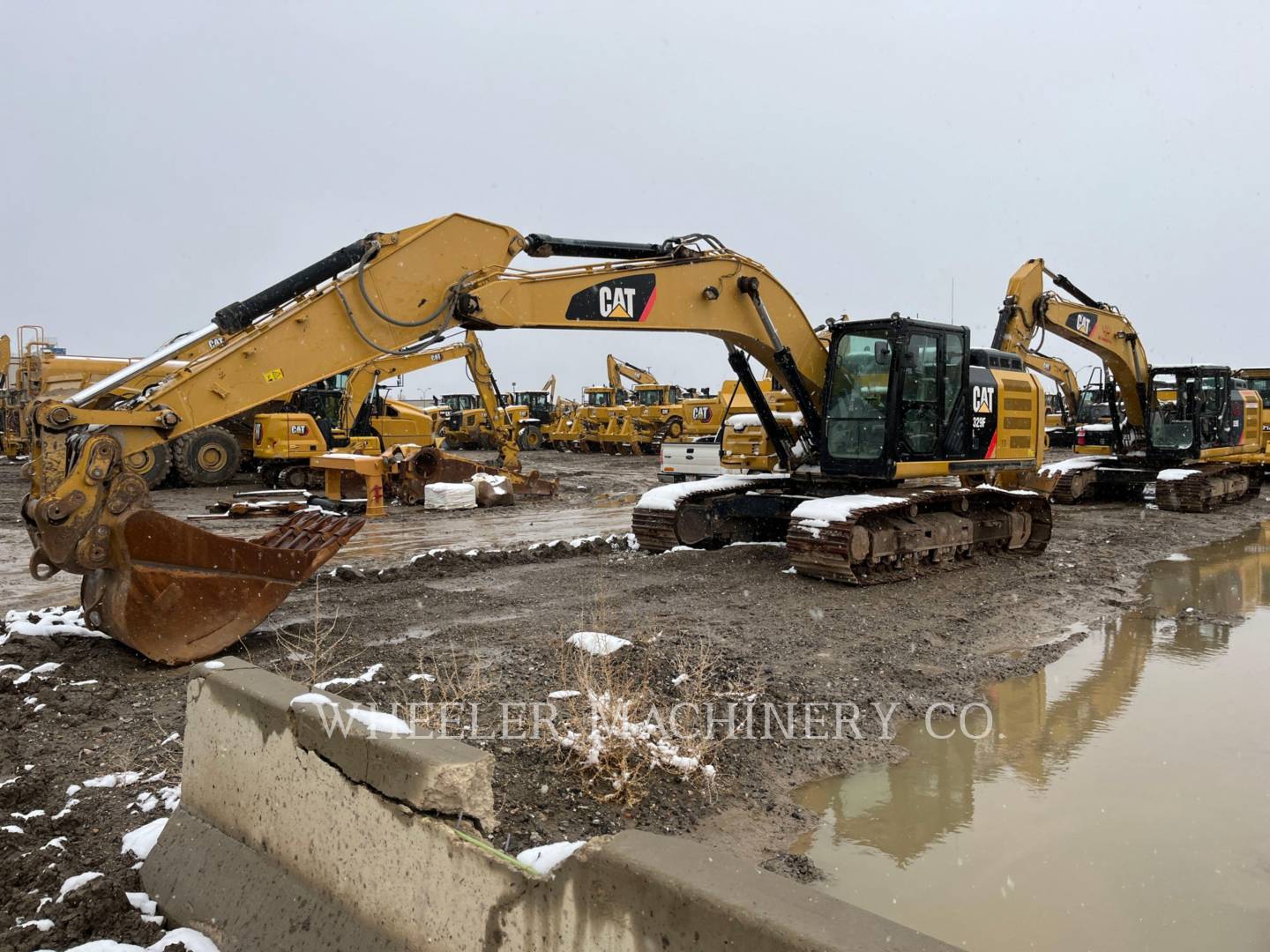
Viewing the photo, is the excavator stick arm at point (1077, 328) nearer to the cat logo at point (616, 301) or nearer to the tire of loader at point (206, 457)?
the cat logo at point (616, 301)

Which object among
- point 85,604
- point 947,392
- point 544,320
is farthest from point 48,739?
point 947,392

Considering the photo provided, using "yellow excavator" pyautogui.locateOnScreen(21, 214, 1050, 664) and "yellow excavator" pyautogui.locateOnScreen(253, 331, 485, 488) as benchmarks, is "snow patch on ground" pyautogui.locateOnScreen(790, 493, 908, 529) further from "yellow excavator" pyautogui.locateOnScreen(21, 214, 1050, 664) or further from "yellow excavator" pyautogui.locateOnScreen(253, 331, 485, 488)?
"yellow excavator" pyautogui.locateOnScreen(253, 331, 485, 488)

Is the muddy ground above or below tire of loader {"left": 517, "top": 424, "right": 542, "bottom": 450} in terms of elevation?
below

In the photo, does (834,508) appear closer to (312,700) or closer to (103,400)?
(312,700)

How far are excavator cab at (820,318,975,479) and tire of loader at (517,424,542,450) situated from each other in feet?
94.7

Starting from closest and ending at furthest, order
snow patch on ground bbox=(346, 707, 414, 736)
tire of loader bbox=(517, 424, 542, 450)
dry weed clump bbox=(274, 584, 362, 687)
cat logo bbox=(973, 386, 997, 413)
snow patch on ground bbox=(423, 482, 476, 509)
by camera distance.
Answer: snow patch on ground bbox=(346, 707, 414, 736), dry weed clump bbox=(274, 584, 362, 687), cat logo bbox=(973, 386, 997, 413), snow patch on ground bbox=(423, 482, 476, 509), tire of loader bbox=(517, 424, 542, 450)

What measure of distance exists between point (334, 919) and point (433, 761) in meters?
0.72

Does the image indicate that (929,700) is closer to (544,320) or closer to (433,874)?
(433,874)

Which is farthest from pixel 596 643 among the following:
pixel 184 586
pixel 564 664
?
pixel 184 586

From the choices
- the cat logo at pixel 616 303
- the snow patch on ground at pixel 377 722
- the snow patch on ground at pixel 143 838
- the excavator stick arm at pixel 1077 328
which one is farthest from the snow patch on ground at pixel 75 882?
the excavator stick arm at pixel 1077 328

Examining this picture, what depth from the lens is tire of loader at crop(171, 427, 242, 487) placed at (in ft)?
64.1

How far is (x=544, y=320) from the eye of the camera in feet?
27.1

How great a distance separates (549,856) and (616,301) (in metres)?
6.57

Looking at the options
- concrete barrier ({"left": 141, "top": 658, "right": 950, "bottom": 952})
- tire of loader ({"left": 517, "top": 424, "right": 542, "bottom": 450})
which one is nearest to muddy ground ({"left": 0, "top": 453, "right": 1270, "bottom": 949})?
concrete barrier ({"left": 141, "top": 658, "right": 950, "bottom": 952})
